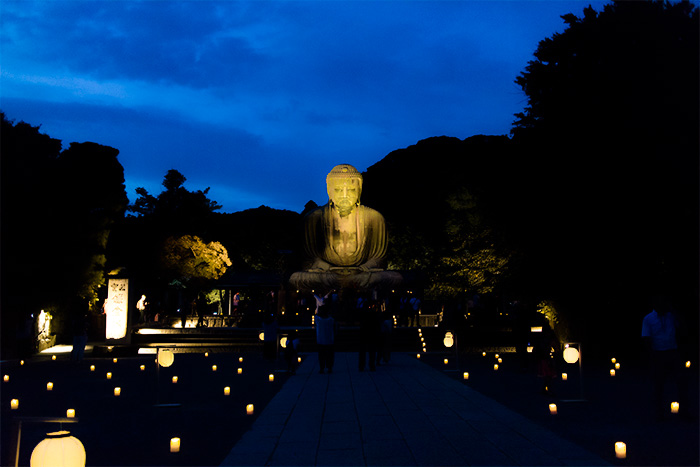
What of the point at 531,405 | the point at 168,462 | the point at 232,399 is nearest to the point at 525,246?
the point at 531,405

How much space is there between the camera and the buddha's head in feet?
108

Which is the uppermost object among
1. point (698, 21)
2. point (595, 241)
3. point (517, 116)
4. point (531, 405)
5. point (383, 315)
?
point (698, 21)

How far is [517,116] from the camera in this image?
2180cm

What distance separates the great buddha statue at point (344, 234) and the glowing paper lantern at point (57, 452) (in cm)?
2692

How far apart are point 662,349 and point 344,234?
931 inches

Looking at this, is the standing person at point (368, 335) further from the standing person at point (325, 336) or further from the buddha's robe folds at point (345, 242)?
the buddha's robe folds at point (345, 242)

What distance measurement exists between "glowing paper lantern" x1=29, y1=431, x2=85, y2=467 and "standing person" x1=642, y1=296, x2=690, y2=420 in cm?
777

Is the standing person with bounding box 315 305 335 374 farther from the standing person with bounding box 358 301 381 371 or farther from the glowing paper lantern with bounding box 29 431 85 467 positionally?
the glowing paper lantern with bounding box 29 431 85 467

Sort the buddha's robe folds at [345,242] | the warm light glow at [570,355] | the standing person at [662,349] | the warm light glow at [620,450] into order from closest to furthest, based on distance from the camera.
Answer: the warm light glow at [620,450] < the standing person at [662,349] < the warm light glow at [570,355] < the buddha's robe folds at [345,242]

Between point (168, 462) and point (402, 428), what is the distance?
121 inches

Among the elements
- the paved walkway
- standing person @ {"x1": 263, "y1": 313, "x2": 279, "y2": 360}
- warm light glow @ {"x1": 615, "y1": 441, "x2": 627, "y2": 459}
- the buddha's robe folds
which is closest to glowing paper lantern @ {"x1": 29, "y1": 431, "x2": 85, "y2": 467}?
the paved walkway

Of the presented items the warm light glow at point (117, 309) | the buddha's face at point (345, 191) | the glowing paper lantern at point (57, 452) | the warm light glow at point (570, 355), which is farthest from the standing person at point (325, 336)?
the buddha's face at point (345, 191)

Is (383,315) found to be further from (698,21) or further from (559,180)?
(698,21)

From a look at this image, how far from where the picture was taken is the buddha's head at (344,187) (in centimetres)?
3284
